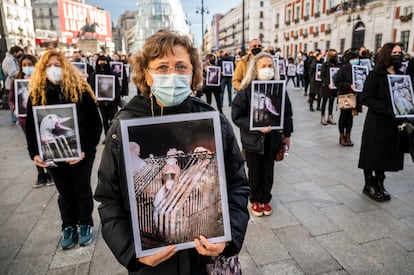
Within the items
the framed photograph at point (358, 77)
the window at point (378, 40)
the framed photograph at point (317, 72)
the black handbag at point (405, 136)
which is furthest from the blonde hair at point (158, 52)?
the window at point (378, 40)

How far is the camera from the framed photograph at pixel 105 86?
6.26 meters

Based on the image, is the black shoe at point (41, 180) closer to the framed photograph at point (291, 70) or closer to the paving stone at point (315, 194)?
the paving stone at point (315, 194)

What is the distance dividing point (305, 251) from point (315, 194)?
4.69ft

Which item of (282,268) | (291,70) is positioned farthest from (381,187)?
(291,70)

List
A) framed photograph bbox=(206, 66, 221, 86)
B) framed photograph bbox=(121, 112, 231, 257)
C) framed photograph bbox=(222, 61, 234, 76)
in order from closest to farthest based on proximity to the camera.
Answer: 1. framed photograph bbox=(121, 112, 231, 257)
2. framed photograph bbox=(206, 66, 221, 86)
3. framed photograph bbox=(222, 61, 234, 76)

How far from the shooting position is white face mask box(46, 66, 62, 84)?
2.77 m

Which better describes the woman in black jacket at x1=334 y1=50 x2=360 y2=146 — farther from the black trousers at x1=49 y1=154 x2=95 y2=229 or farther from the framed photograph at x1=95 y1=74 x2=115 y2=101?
the black trousers at x1=49 y1=154 x2=95 y2=229

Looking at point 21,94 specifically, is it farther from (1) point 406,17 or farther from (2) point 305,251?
(1) point 406,17

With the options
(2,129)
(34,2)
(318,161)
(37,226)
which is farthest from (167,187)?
(34,2)

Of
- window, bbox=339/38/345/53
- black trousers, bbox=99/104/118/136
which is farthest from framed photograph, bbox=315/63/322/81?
window, bbox=339/38/345/53

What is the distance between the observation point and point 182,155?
1.21 m

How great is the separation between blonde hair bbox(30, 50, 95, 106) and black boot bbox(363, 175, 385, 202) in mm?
3759

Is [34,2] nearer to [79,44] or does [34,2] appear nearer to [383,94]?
[79,44]

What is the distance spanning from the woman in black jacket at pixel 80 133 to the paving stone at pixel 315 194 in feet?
9.17
